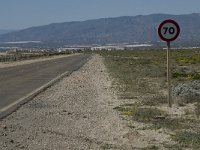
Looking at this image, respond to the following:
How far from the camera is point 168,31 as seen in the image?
49.1ft

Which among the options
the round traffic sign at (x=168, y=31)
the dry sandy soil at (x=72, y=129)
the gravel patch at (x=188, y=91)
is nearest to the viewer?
the dry sandy soil at (x=72, y=129)

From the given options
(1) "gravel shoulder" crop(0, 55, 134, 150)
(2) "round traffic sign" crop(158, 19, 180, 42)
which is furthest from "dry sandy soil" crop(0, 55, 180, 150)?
(2) "round traffic sign" crop(158, 19, 180, 42)

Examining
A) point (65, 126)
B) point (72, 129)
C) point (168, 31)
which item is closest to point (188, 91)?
point (168, 31)

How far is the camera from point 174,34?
588 inches

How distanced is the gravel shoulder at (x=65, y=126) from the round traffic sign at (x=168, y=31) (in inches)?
106

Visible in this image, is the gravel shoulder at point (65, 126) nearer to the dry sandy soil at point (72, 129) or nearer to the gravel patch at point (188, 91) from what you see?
the dry sandy soil at point (72, 129)

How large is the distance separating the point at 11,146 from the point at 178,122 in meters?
4.57

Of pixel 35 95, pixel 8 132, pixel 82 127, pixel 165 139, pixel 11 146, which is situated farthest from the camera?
pixel 35 95

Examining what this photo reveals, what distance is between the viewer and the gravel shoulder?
378 inches

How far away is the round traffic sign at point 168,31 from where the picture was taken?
14852 millimetres

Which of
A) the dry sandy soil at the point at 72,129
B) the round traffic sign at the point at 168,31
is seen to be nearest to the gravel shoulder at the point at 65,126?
the dry sandy soil at the point at 72,129

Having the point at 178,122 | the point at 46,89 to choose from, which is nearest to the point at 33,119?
the point at 178,122

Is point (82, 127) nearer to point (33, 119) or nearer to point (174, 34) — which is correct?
point (33, 119)

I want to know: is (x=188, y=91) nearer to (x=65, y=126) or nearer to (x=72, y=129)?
(x=65, y=126)
